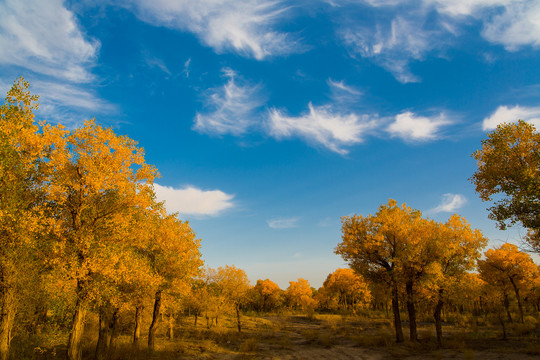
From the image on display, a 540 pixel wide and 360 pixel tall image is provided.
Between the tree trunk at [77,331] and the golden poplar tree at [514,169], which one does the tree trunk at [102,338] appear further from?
the golden poplar tree at [514,169]

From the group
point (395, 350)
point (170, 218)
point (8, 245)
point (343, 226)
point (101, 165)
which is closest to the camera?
point (8, 245)

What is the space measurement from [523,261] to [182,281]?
44.9 m

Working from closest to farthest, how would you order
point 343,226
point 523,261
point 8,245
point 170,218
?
point 8,245 → point 170,218 → point 343,226 → point 523,261

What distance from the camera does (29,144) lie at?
16.3 m

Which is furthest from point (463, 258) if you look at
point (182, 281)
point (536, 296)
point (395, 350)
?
point (536, 296)

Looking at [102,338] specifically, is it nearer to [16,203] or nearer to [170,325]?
[170,325]

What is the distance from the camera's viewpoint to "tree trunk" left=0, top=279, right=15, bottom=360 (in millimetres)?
15023

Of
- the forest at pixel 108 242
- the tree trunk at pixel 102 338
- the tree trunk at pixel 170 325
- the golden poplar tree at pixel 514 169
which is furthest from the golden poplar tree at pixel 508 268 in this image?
the tree trunk at pixel 102 338

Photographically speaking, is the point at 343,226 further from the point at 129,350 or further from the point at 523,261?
the point at 523,261

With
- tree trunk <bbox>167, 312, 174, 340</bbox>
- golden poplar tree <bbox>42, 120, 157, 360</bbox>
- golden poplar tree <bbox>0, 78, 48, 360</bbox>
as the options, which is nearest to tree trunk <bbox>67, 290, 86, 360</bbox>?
golden poplar tree <bbox>42, 120, 157, 360</bbox>

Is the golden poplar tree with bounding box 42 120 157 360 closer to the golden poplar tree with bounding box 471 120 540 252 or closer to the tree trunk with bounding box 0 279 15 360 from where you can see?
the tree trunk with bounding box 0 279 15 360

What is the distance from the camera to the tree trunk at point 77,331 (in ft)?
50.2

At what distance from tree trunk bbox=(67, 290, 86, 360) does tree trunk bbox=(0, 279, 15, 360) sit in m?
3.15

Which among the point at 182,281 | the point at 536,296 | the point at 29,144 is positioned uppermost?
the point at 29,144
